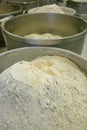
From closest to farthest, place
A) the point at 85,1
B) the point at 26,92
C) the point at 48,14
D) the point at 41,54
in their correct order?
the point at 26,92 < the point at 41,54 < the point at 48,14 < the point at 85,1

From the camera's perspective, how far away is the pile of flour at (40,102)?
525 millimetres

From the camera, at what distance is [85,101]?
0.58 m

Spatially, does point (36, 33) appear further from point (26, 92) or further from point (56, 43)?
point (26, 92)

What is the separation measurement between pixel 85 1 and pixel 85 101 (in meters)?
1.41

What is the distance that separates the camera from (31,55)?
0.82 m

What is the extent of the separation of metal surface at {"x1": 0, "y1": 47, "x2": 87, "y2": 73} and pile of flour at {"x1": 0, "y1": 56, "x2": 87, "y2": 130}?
0.17 m

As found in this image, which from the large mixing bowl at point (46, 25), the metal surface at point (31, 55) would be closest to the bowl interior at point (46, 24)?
the large mixing bowl at point (46, 25)

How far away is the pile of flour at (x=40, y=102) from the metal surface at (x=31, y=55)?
0.17m

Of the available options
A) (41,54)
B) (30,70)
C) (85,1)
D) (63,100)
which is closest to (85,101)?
(63,100)

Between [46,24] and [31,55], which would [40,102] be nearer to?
[31,55]

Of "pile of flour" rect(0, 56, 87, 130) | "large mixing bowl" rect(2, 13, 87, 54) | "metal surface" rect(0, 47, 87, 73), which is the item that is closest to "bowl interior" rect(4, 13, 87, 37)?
"large mixing bowl" rect(2, 13, 87, 54)

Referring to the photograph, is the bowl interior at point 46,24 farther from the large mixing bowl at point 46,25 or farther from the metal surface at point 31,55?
the metal surface at point 31,55

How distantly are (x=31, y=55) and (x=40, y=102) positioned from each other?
31 cm

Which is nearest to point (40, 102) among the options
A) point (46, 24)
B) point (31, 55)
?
point (31, 55)
